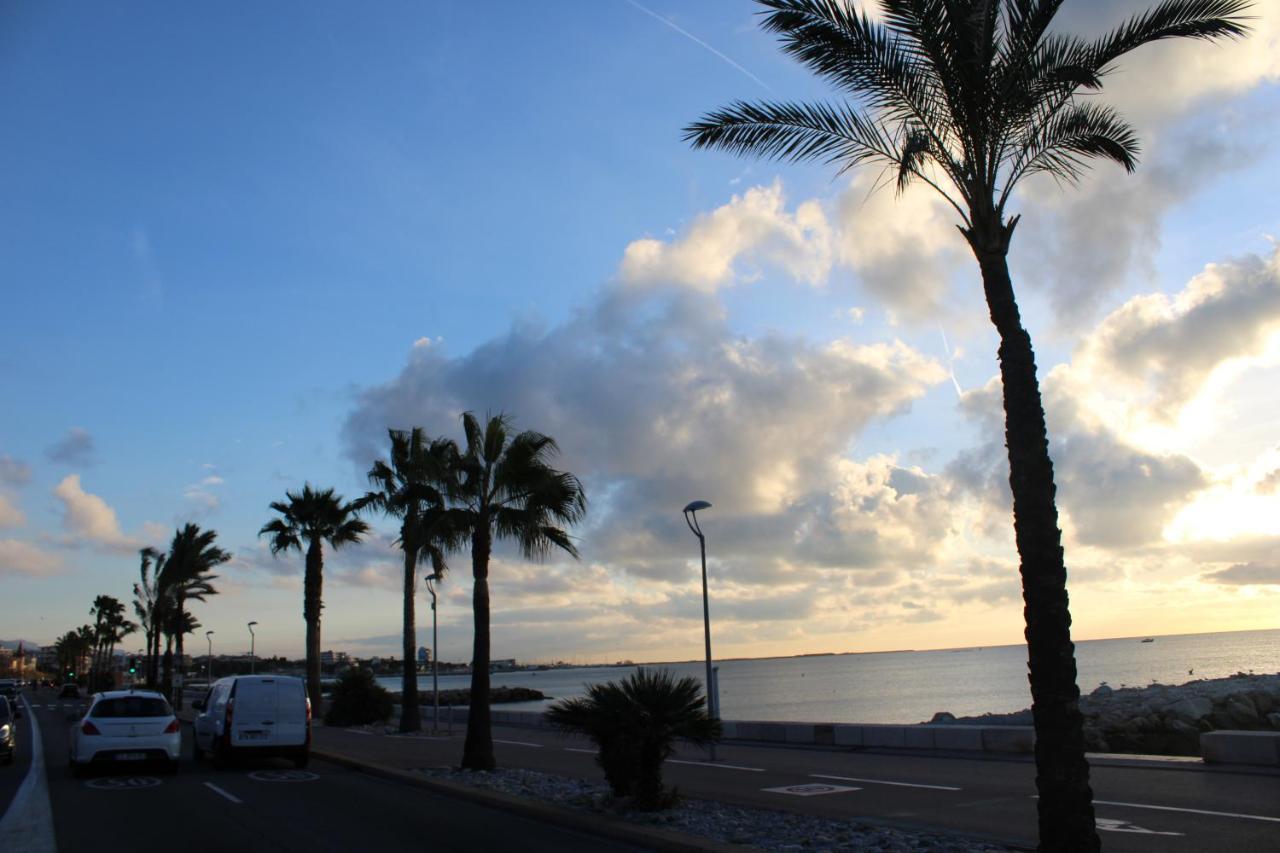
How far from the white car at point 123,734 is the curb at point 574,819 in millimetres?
4122

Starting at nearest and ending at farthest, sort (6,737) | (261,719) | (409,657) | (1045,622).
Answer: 1. (1045,622)
2. (261,719)
3. (6,737)
4. (409,657)

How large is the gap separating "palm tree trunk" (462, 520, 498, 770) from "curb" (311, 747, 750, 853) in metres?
1.09

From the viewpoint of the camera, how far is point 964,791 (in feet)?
45.3

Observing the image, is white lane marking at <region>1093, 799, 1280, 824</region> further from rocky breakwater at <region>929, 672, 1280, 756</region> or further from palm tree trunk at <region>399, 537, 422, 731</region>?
palm tree trunk at <region>399, 537, 422, 731</region>

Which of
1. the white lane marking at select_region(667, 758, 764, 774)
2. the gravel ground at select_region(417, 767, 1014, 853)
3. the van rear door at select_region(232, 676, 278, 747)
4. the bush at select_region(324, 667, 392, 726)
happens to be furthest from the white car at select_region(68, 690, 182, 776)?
the bush at select_region(324, 667, 392, 726)

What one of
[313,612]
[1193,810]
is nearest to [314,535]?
[313,612]

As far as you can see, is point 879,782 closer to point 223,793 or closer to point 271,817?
point 271,817

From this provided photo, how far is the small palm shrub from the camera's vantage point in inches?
456

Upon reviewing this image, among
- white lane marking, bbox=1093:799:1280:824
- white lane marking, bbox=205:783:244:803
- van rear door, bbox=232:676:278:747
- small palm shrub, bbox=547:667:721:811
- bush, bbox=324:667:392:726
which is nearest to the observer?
white lane marking, bbox=1093:799:1280:824

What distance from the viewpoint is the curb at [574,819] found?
9805mm

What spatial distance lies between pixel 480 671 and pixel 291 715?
449cm

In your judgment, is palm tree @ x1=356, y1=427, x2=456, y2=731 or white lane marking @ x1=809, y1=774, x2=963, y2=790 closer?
white lane marking @ x1=809, y1=774, x2=963, y2=790

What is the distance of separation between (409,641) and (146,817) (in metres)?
18.3

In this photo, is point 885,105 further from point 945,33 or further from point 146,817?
point 146,817
